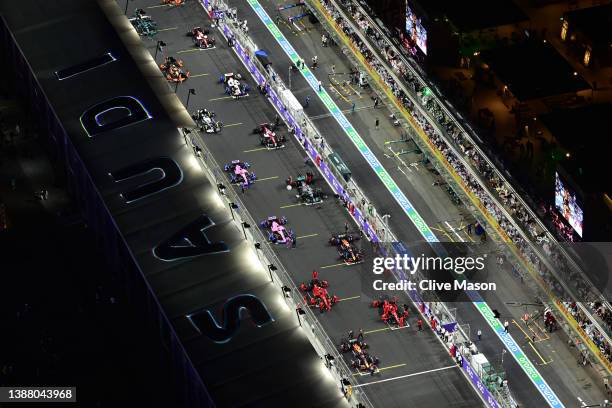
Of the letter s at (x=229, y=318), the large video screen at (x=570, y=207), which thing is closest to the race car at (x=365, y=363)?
the letter s at (x=229, y=318)

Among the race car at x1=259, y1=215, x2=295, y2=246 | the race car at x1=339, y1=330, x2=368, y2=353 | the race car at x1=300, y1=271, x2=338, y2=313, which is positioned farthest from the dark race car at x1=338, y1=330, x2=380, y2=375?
the race car at x1=259, y1=215, x2=295, y2=246

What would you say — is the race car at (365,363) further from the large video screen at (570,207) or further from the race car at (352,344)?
the large video screen at (570,207)

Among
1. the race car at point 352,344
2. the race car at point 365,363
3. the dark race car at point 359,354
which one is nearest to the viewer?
the race car at point 365,363

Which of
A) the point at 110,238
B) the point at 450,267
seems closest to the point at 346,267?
the point at 450,267

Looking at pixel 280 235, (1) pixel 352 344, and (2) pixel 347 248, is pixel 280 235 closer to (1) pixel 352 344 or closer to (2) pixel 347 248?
(2) pixel 347 248

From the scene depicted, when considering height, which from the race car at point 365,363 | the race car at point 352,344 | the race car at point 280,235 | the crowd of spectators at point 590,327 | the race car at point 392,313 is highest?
the race car at point 280,235

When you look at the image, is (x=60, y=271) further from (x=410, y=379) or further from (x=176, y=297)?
(x=410, y=379)
